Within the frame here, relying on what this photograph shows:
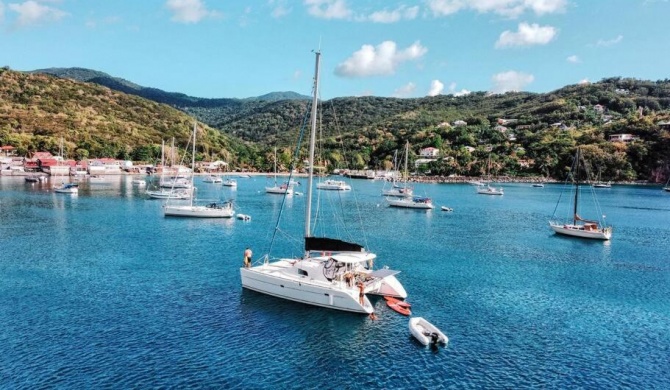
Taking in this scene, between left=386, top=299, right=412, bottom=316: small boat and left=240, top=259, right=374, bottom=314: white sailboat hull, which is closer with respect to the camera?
left=240, top=259, right=374, bottom=314: white sailboat hull

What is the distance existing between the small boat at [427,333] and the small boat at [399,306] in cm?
334

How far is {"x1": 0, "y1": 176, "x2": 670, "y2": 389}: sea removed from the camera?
25.3 meters

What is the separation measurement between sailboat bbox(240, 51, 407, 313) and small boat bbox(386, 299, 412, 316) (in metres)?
1.12

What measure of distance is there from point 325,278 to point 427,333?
8.84m

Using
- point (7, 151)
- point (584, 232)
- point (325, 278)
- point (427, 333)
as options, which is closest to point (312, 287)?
point (325, 278)

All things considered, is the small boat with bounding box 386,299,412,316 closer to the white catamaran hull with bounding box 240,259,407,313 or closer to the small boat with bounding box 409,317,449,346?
the white catamaran hull with bounding box 240,259,407,313

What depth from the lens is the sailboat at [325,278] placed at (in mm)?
34094

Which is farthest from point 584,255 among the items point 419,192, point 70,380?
point 419,192

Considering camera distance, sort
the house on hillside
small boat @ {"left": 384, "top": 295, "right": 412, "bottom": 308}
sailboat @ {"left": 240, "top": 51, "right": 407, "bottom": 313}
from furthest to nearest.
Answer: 1. the house on hillside
2. small boat @ {"left": 384, "top": 295, "right": 412, "bottom": 308}
3. sailboat @ {"left": 240, "top": 51, "right": 407, "bottom": 313}

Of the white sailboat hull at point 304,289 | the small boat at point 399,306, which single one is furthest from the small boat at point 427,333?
the white sailboat hull at point 304,289

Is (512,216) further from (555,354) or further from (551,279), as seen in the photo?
(555,354)

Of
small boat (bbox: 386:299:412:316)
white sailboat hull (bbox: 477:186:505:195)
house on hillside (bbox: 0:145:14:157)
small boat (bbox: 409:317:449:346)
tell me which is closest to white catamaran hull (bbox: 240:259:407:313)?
small boat (bbox: 386:299:412:316)

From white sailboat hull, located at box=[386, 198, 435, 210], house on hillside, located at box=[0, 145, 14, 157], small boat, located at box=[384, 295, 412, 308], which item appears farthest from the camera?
house on hillside, located at box=[0, 145, 14, 157]

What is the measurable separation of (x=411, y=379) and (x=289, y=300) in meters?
13.5
